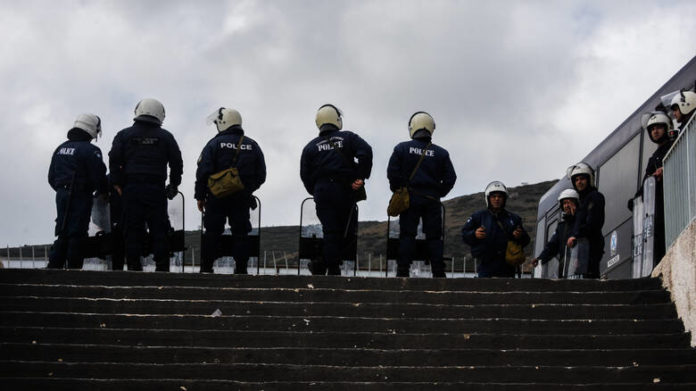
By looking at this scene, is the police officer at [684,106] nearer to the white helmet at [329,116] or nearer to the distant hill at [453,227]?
the white helmet at [329,116]

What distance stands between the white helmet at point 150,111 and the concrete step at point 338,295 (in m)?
2.95

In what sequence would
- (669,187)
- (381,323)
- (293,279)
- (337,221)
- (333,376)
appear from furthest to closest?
1. (337,221)
2. (669,187)
3. (293,279)
4. (381,323)
5. (333,376)

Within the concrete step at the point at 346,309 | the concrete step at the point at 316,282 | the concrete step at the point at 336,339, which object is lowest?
the concrete step at the point at 336,339

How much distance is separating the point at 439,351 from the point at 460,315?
917 mm

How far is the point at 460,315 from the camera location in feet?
34.6

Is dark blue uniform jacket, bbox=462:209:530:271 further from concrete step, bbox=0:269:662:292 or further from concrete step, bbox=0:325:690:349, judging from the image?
concrete step, bbox=0:325:690:349

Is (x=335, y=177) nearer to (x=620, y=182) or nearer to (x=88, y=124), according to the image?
(x=88, y=124)

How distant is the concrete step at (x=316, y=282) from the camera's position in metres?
11.1

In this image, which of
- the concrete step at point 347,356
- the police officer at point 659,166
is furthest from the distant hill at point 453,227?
the concrete step at point 347,356

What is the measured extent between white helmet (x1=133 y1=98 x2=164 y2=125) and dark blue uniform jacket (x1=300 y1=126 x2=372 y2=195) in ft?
5.40

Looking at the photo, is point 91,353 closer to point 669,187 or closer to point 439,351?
point 439,351

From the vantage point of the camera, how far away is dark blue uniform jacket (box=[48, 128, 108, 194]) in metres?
13.3

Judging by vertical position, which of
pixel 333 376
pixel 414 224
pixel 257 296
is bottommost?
pixel 333 376

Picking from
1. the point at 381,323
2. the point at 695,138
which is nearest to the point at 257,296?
the point at 381,323
